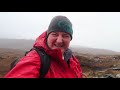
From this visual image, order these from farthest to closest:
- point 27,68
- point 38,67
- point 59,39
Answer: point 59,39, point 38,67, point 27,68

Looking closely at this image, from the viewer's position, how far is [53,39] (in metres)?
3.08

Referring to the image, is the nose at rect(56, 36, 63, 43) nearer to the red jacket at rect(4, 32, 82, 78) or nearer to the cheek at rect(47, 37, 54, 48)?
the cheek at rect(47, 37, 54, 48)

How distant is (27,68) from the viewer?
2.25 meters

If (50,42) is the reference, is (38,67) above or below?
below

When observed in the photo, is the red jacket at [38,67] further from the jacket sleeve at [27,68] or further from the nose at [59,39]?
the nose at [59,39]

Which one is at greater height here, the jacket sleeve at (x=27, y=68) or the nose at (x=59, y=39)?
the nose at (x=59, y=39)

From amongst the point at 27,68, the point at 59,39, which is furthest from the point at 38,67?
the point at 59,39

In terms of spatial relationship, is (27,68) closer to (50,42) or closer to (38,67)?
(38,67)

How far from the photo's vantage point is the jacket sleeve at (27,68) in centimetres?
215

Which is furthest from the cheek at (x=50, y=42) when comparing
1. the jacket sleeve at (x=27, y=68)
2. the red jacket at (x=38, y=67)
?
the jacket sleeve at (x=27, y=68)

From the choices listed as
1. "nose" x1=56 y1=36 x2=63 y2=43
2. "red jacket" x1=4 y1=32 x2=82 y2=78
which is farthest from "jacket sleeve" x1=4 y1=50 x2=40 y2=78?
"nose" x1=56 y1=36 x2=63 y2=43
